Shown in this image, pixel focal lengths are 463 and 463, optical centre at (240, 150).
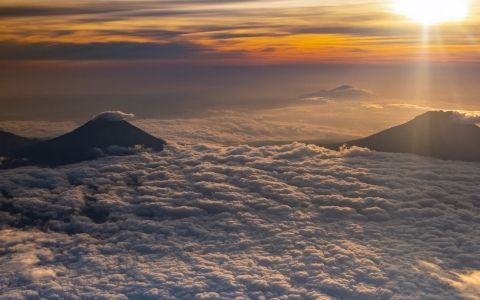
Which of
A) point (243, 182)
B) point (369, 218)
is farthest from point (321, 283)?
point (243, 182)

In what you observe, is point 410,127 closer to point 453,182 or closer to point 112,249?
point 453,182

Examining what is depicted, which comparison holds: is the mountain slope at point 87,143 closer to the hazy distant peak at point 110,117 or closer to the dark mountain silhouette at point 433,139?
the hazy distant peak at point 110,117

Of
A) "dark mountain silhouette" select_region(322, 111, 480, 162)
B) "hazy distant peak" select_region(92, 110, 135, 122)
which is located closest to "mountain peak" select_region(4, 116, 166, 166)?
"hazy distant peak" select_region(92, 110, 135, 122)

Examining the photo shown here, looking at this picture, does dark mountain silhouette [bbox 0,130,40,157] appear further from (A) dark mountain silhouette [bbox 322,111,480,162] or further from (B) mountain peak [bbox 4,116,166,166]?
(A) dark mountain silhouette [bbox 322,111,480,162]

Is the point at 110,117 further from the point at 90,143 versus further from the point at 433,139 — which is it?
the point at 433,139

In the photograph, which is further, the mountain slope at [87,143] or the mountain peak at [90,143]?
the mountain peak at [90,143]

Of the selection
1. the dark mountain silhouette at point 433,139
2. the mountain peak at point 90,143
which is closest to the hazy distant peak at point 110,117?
the mountain peak at point 90,143
